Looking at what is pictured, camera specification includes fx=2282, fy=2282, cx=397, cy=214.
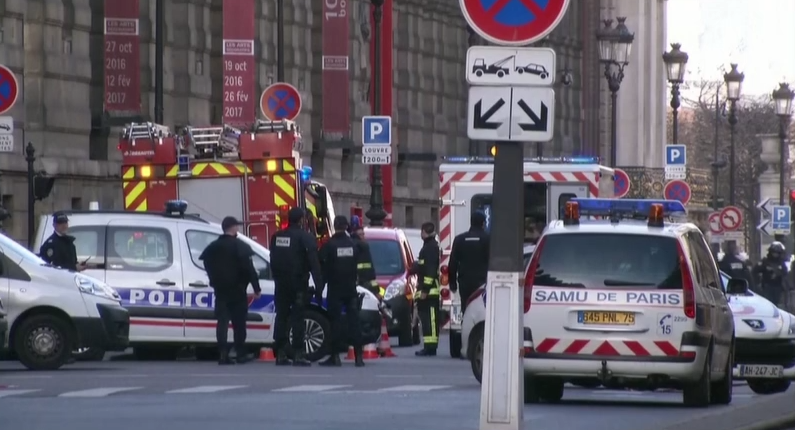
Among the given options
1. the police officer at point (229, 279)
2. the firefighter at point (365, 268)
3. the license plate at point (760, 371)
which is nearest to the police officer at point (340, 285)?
A: the police officer at point (229, 279)

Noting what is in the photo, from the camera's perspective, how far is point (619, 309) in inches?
715

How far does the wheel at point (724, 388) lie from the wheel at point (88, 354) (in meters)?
7.15

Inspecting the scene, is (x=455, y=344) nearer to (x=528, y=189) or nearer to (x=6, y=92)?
(x=528, y=189)

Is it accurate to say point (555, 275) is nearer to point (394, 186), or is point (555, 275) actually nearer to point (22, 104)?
point (22, 104)

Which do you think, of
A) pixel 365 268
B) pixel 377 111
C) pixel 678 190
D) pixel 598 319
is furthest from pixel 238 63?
pixel 598 319

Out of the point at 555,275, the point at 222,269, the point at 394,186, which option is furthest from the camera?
the point at 394,186

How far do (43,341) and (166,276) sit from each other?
2216mm

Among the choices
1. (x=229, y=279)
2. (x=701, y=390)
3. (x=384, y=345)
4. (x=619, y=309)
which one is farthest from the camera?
(x=384, y=345)

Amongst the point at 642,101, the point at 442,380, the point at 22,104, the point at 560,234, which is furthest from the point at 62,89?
the point at 642,101

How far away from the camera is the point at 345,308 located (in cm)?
2472

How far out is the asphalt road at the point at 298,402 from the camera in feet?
51.8

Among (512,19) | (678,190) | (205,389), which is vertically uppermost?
(512,19)

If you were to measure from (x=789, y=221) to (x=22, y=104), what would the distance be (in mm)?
21063

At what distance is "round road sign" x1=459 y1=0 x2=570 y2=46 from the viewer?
13688 mm
